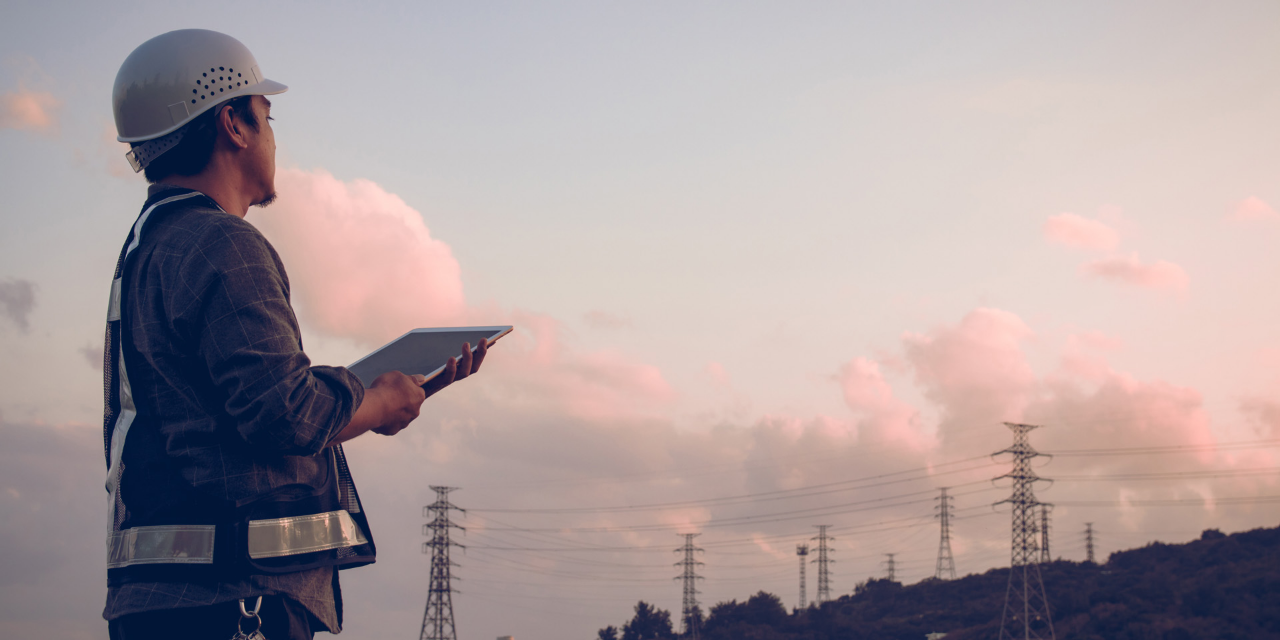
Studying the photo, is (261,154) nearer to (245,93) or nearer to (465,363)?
(245,93)

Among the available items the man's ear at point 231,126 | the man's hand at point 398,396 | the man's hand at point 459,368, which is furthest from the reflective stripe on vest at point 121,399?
the man's hand at point 459,368

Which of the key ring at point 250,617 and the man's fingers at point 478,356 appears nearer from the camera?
the key ring at point 250,617

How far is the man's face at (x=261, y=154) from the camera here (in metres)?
3.60

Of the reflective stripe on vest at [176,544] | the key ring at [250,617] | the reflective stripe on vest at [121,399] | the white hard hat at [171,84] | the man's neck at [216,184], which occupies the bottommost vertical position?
the key ring at [250,617]

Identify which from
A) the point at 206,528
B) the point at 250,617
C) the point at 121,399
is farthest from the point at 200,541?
the point at 121,399

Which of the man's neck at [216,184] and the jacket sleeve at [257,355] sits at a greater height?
the man's neck at [216,184]

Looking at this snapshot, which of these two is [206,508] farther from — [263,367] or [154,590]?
[263,367]

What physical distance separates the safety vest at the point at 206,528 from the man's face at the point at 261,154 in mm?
255

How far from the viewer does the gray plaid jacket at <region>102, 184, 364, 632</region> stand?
299cm

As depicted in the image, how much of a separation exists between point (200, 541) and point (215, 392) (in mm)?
462

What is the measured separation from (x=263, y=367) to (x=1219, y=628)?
76.3 metres

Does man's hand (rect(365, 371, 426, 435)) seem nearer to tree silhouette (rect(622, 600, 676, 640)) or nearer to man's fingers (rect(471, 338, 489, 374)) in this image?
man's fingers (rect(471, 338, 489, 374))

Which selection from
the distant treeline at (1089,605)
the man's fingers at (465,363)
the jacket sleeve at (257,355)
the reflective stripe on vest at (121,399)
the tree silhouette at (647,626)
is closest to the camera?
the jacket sleeve at (257,355)

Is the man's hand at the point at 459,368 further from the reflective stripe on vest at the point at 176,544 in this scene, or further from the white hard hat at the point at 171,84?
the white hard hat at the point at 171,84
